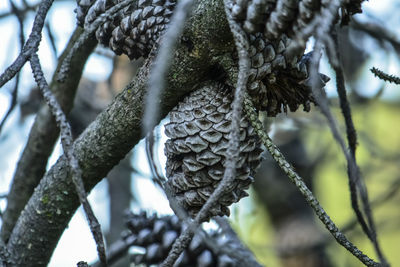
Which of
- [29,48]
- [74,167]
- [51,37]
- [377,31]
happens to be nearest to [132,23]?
[29,48]

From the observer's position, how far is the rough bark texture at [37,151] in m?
1.06

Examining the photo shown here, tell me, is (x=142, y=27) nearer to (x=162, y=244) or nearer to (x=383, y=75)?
(x=383, y=75)

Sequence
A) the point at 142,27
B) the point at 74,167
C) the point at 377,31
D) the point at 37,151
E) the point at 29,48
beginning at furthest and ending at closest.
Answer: the point at 377,31, the point at 37,151, the point at 142,27, the point at 29,48, the point at 74,167

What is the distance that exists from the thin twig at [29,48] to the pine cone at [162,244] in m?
0.63

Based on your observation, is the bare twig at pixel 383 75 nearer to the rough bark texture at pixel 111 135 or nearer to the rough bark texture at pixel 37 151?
the rough bark texture at pixel 111 135

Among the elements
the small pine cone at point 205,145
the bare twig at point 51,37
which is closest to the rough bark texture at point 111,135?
the small pine cone at point 205,145

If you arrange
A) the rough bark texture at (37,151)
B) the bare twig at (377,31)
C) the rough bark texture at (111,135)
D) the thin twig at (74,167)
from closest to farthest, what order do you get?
the thin twig at (74,167)
the rough bark texture at (111,135)
the rough bark texture at (37,151)
the bare twig at (377,31)

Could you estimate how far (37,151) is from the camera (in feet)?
Result: 3.50

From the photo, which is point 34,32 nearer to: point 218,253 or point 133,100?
point 133,100

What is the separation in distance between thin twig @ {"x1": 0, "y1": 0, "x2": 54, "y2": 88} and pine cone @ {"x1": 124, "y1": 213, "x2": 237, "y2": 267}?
626mm

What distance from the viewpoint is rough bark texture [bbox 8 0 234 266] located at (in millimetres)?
618

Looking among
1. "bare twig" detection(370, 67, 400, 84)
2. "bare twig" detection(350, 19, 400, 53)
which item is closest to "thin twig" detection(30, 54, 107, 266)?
"bare twig" detection(370, 67, 400, 84)

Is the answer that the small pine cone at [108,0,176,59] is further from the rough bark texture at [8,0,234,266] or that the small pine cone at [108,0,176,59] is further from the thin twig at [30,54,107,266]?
the thin twig at [30,54,107,266]

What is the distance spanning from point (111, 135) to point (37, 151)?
0.39 metres
